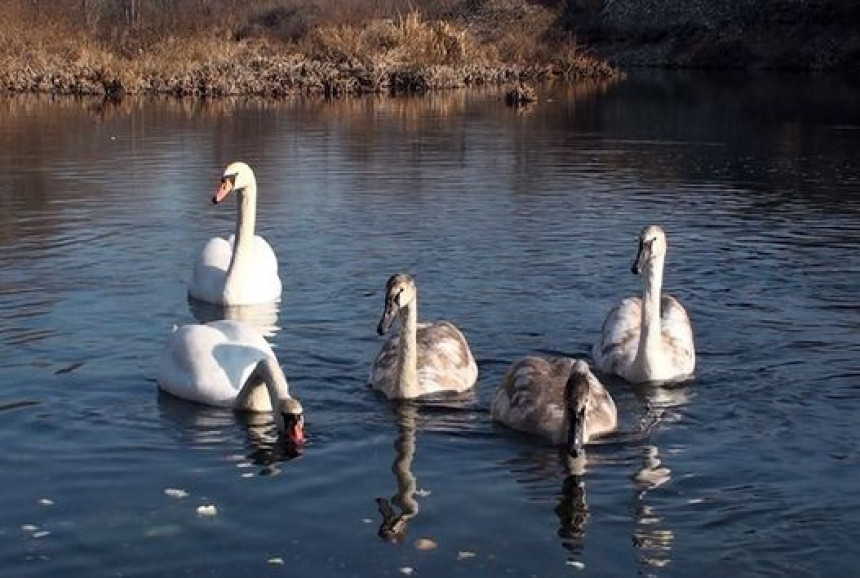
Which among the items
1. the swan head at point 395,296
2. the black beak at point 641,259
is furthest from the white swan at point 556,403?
the black beak at point 641,259

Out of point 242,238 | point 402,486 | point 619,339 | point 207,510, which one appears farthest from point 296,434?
point 242,238

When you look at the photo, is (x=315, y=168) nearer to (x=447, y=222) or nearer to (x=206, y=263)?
(x=447, y=222)

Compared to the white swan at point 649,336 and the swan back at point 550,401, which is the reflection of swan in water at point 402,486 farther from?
the white swan at point 649,336

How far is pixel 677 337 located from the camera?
38.8ft

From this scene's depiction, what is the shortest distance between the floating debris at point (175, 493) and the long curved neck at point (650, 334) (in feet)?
13.4

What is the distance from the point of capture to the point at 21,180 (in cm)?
2273

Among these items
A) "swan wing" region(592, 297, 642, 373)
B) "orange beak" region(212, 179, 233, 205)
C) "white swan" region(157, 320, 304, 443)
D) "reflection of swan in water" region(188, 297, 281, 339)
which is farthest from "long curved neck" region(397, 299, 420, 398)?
"orange beak" region(212, 179, 233, 205)

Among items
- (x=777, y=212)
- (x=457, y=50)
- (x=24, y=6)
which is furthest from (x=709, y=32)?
(x=777, y=212)

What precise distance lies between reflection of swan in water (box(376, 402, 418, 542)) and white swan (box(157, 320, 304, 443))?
884 mm

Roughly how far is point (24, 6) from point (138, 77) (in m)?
9.21

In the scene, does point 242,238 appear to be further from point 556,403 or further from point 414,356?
point 556,403

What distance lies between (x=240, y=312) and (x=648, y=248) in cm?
424

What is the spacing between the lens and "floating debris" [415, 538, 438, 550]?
316 inches

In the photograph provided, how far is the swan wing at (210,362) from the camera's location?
35.2ft
